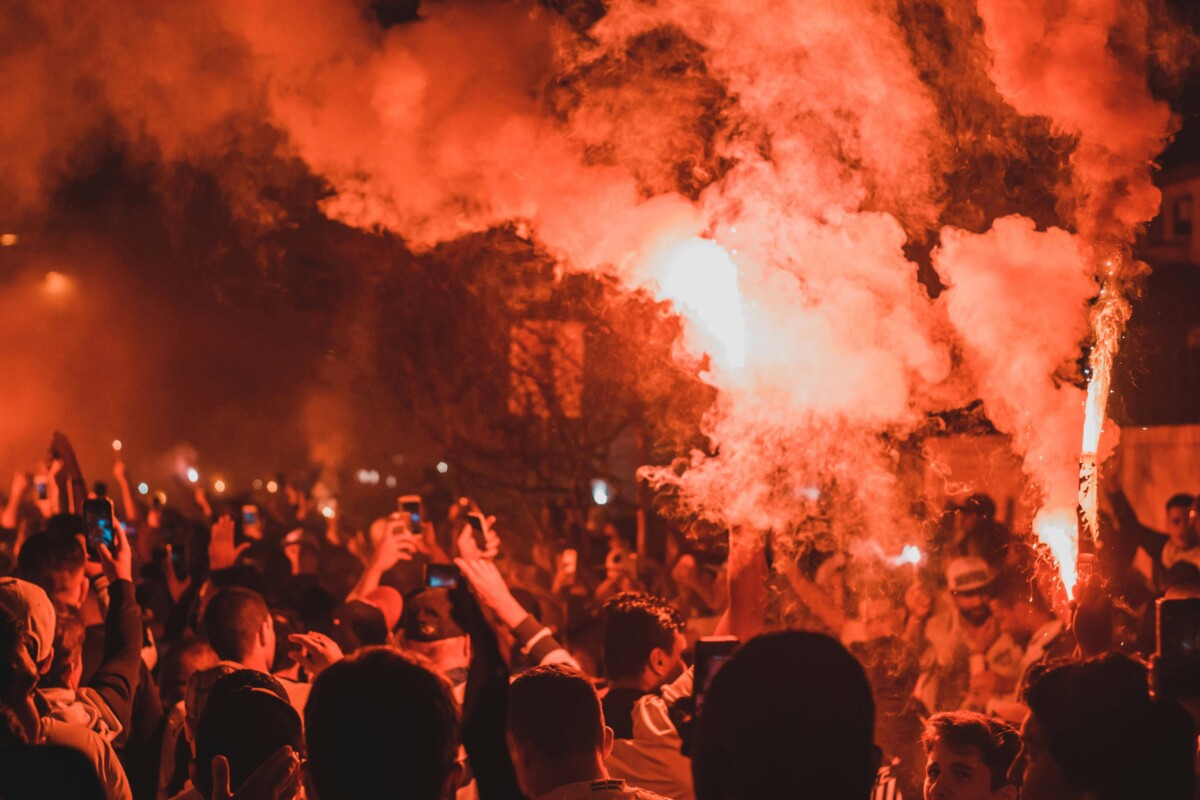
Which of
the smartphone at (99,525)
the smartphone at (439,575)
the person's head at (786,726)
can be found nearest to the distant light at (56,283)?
the smartphone at (99,525)

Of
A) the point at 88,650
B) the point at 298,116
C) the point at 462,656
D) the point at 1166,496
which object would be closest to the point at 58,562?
the point at 88,650

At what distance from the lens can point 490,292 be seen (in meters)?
13.8

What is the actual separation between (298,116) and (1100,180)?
4.75 m

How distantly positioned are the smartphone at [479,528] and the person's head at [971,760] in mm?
2486

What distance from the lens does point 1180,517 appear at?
779 centimetres

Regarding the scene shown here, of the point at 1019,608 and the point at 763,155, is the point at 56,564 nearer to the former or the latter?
the point at 763,155

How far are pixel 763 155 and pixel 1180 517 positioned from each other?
160 inches

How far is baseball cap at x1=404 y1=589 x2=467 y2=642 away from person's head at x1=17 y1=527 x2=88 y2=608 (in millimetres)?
1476

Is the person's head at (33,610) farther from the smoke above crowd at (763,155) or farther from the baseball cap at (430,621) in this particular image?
the smoke above crowd at (763,155)

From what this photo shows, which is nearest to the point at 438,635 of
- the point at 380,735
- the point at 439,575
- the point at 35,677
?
the point at 439,575

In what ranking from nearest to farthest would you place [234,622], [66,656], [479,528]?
[66,656]
[234,622]
[479,528]

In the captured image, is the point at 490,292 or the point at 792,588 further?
the point at 490,292

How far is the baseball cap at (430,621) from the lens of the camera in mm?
4957

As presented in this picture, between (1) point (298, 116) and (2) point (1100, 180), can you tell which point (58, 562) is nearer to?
(1) point (298, 116)
